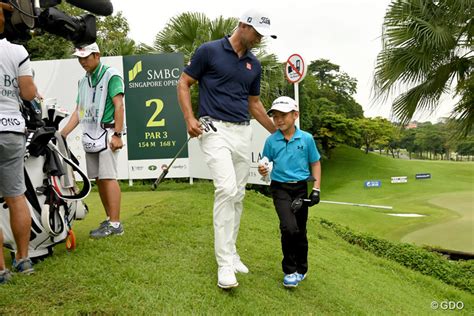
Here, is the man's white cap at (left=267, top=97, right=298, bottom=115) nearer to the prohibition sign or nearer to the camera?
the camera

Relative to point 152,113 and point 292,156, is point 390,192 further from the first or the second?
point 292,156

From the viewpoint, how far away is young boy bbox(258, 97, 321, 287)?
3705mm

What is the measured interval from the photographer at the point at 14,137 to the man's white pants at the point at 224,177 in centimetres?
127

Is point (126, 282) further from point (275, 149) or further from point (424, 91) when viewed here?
point (424, 91)

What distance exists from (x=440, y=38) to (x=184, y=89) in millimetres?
6834

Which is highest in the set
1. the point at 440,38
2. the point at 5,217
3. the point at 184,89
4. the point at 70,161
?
the point at 440,38

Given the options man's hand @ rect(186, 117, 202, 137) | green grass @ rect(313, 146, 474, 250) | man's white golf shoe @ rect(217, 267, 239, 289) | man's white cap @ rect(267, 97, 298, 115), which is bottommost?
green grass @ rect(313, 146, 474, 250)

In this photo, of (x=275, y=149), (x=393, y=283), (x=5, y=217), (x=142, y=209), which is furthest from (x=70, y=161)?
(x=393, y=283)

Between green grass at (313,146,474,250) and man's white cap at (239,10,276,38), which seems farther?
green grass at (313,146,474,250)

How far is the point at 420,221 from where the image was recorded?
16.2 metres

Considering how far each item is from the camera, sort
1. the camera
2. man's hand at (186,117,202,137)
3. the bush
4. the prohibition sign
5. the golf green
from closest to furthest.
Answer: the camera < man's hand at (186,117,202,137) < the prohibition sign < the bush < the golf green

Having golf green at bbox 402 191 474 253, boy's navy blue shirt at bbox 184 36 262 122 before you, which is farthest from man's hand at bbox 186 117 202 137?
golf green at bbox 402 191 474 253

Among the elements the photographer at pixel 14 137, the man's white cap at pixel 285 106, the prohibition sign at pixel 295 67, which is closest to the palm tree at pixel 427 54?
the prohibition sign at pixel 295 67

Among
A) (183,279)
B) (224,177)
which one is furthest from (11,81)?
(183,279)
